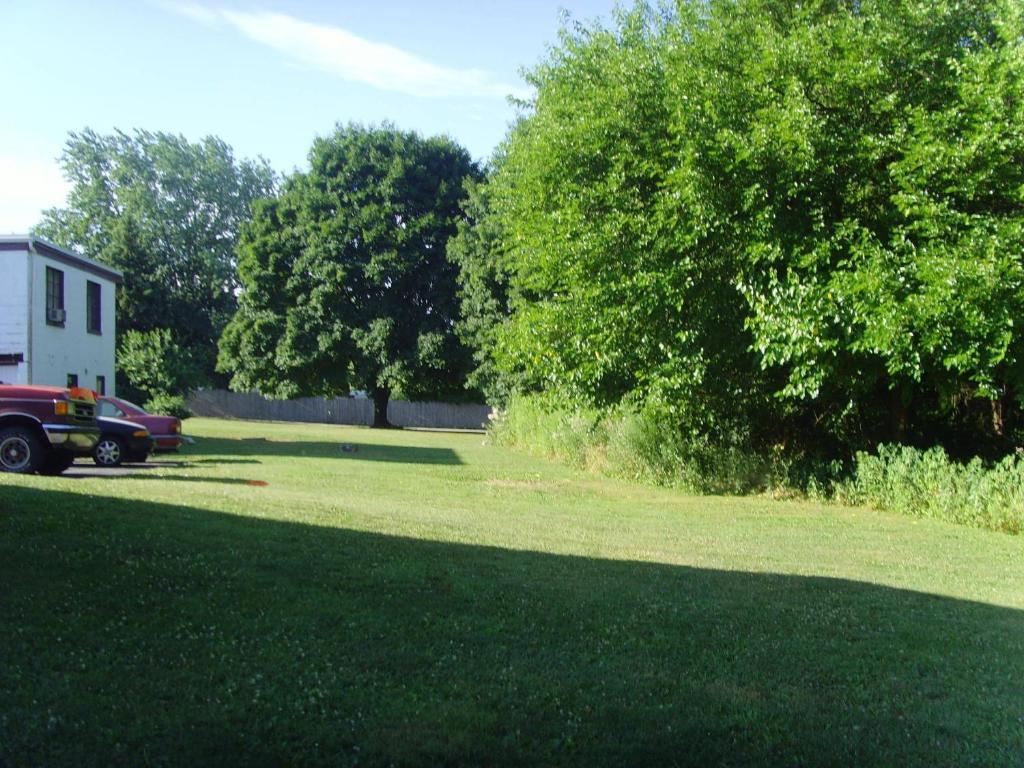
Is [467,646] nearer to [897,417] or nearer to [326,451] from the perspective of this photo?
[897,417]

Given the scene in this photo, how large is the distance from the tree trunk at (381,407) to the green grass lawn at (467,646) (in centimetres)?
4402

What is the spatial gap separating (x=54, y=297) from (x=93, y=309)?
2.79 meters

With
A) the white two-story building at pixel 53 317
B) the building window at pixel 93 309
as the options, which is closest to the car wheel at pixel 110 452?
the white two-story building at pixel 53 317

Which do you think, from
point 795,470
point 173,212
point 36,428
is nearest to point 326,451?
point 36,428

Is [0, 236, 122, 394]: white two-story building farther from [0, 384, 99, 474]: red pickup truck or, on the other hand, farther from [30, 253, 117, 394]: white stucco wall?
[0, 384, 99, 474]: red pickup truck

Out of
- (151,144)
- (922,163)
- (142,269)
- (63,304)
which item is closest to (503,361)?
(922,163)

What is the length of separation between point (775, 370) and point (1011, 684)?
1325cm

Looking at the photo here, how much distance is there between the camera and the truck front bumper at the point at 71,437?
52.3ft

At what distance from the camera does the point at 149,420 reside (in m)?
23.5

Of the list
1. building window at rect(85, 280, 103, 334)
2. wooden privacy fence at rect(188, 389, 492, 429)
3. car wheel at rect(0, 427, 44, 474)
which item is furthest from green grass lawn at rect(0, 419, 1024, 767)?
wooden privacy fence at rect(188, 389, 492, 429)

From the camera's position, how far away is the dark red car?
22578 mm

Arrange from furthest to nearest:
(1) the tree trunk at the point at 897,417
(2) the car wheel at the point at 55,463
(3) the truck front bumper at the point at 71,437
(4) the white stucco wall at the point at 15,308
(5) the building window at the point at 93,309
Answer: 1. (5) the building window at the point at 93,309
2. (4) the white stucco wall at the point at 15,308
3. (1) the tree trunk at the point at 897,417
4. (2) the car wheel at the point at 55,463
5. (3) the truck front bumper at the point at 71,437

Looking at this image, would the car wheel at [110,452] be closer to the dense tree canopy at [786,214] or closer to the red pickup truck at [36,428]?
the red pickup truck at [36,428]

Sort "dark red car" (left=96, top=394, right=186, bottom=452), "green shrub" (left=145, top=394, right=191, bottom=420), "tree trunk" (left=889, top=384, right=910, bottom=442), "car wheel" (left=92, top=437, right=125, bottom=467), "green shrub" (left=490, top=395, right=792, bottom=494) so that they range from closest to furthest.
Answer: "tree trunk" (left=889, top=384, right=910, bottom=442), "green shrub" (left=490, top=395, right=792, bottom=494), "car wheel" (left=92, top=437, right=125, bottom=467), "dark red car" (left=96, top=394, right=186, bottom=452), "green shrub" (left=145, top=394, right=191, bottom=420)
